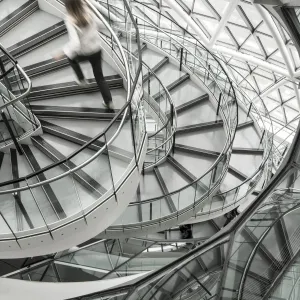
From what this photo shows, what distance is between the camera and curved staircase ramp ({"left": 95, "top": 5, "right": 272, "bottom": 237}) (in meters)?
9.04

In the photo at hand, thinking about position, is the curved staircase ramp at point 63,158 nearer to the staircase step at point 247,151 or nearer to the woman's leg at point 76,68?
the woman's leg at point 76,68

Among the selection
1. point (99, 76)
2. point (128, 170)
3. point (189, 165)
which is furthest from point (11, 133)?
point (189, 165)

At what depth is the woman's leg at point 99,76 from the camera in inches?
278

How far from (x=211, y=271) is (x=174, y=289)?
1.91ft

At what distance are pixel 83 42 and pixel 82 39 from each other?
0.07 meters

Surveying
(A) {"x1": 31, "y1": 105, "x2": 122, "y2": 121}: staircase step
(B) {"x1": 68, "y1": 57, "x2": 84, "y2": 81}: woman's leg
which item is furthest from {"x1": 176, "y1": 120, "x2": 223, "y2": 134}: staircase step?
(B) {"x1": 68, "y1": 57, "x2": 84, "y2": 81}: woman's leg

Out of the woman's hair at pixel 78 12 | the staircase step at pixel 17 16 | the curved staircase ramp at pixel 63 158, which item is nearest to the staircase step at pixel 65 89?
the curved staircase ramp at pixel 63 158

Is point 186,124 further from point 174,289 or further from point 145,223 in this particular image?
point 174,289

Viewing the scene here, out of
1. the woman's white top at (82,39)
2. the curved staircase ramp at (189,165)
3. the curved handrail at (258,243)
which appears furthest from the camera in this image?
the curved staircase ramp at (189,165)

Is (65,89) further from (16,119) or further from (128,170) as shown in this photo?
(128,170)

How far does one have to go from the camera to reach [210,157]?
33.5ft

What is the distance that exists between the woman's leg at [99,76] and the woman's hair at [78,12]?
0.68m

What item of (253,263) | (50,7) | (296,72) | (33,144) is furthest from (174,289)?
(296,72)

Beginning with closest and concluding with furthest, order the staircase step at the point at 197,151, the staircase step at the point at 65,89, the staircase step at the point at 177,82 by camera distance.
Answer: the staircase step at the point at 65,89 → the staircase step at the point at 197,151 → the staircase step at the point at 177,82
